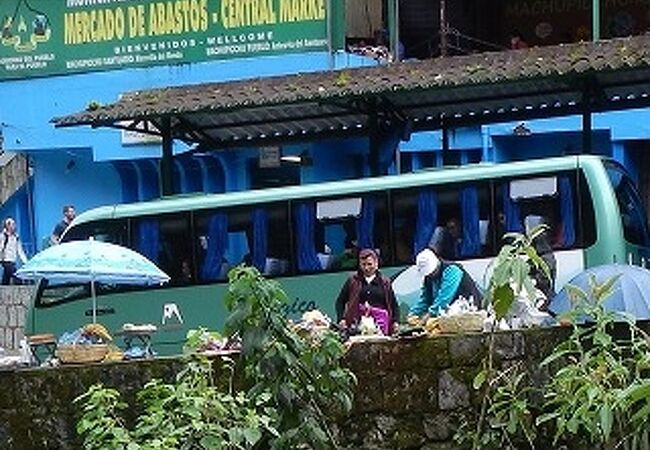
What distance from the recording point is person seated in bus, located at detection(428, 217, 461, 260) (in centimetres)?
1959

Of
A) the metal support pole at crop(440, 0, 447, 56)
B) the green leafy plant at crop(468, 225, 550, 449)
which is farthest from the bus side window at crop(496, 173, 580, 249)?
the green leafy plant at crop(468, 225, 550, 449)

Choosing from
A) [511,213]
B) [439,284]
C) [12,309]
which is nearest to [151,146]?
[12,309]

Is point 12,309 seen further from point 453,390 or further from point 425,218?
point 453,390

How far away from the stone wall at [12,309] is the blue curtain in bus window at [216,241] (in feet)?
11.6

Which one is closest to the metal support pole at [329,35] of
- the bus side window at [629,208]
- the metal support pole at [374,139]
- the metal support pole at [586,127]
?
the metal support pole at [374,139]

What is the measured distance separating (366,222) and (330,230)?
1.62ft

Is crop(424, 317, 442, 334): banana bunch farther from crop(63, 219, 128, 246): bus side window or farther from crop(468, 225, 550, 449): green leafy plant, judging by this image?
crop(63, 219, 128, 246): bus side window

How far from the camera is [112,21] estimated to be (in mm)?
26844

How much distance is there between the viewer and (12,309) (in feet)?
78.2

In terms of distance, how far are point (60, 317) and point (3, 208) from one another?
777 cm

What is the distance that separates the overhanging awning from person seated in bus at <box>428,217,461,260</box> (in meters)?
1.52

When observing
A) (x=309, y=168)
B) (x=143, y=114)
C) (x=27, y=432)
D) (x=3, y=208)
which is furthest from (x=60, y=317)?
(x=27, y=432)

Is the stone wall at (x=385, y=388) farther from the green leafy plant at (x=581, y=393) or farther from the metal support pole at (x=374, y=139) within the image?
the metal support pole at (x=374, y=139)

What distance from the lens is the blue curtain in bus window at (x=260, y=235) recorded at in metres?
20.6
